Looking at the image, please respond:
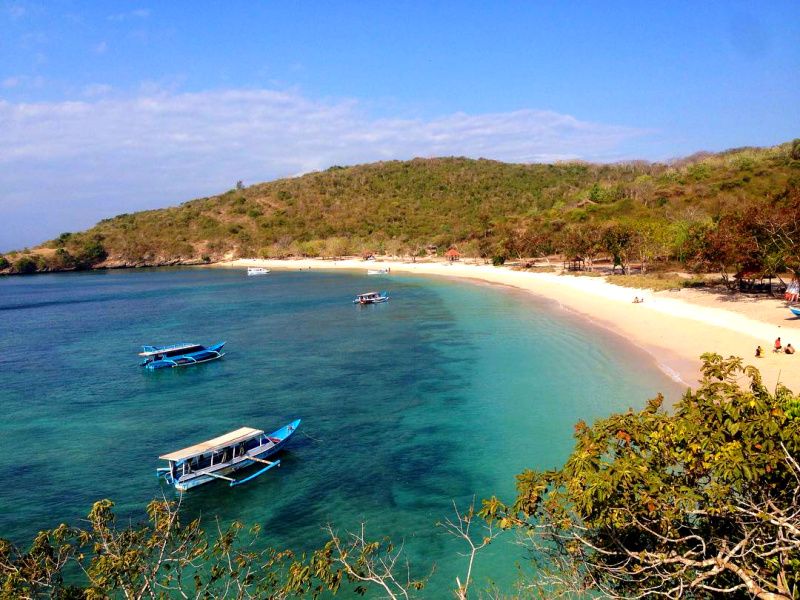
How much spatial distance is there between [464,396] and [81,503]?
17.4m

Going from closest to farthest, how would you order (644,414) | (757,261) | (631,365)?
(644,414)
(631,365)
(757,261)

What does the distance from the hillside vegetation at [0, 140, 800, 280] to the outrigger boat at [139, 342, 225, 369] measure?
39.6 m

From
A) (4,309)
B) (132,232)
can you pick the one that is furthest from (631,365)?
(132,232)

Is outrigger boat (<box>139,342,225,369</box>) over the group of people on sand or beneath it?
beneath

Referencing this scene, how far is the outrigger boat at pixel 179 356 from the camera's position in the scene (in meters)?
37.0

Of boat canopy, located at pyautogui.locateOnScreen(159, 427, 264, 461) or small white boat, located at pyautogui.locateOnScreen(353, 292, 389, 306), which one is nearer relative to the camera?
boat canopy, located at pyautogui.locateOnScreen(159, 427, 264, 461)

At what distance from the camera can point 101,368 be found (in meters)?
37.5

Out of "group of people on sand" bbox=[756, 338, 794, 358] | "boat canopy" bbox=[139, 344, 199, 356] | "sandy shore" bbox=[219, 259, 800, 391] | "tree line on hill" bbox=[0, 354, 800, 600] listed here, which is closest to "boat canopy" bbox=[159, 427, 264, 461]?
"tree line on hill" bbox=[0, 354, 800, 600]

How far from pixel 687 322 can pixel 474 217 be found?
10811 centimetres

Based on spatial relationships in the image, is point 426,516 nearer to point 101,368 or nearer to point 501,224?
point 101,368

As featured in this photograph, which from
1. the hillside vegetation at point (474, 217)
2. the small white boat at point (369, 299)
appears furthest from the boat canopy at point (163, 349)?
the hillside vegetation at point (474, 217)

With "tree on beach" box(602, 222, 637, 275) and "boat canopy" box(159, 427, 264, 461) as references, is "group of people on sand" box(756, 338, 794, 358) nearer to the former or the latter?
"boat canopy" box(159, 427, 264, 461)

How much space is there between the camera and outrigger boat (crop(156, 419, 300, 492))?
62.5 feet

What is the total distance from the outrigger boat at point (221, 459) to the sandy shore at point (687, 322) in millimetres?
20359
